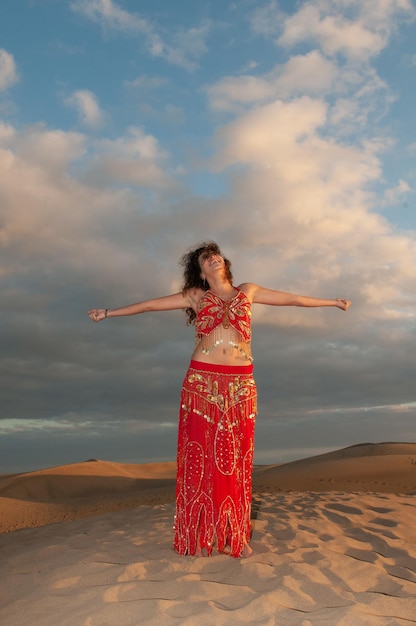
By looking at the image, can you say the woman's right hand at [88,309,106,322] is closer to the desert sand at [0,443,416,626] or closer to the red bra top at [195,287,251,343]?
the red bra top at [195,287,251,343]

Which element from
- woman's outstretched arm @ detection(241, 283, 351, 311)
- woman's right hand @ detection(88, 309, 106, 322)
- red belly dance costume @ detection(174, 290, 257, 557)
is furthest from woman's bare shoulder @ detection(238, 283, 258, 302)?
woman's right hand @ detection(88, 309, 106, 322)

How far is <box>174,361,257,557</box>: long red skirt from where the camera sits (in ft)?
19.2

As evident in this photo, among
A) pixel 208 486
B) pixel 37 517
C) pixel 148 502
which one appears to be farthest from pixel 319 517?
pixel 37 517

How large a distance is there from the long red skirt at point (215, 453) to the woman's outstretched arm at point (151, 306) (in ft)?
2.37

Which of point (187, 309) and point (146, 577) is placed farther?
point (187, 309)

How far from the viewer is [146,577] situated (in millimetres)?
5371

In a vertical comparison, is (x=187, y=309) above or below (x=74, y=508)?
above

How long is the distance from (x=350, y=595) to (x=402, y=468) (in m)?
11.6

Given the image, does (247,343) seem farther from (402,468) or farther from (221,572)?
(402,468)

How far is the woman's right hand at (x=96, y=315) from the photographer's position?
6332 millimetres

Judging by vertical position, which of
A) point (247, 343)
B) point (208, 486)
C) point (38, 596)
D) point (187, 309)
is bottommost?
point (38, 596)

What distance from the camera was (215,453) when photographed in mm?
5848

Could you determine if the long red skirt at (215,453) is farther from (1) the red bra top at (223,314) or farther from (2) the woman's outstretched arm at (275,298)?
(2) the woman's outstretched arm at (275,298)

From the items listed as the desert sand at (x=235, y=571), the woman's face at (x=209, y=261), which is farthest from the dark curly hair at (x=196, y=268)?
the desert sand at (x=235, y=571)
